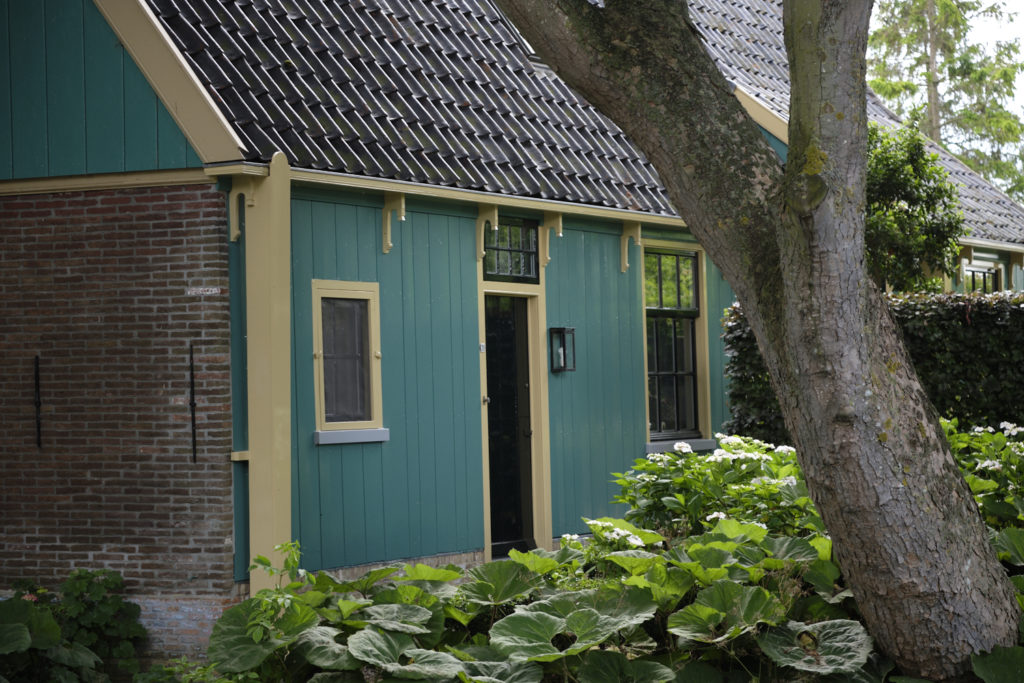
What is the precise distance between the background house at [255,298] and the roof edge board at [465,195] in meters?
0.03

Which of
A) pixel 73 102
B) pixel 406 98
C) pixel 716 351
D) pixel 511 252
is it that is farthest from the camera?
pixel 716 351

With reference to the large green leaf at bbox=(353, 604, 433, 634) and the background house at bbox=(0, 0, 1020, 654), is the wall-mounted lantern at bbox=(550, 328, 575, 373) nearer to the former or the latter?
the background house at bbox=(0, 0, 1020, 654)

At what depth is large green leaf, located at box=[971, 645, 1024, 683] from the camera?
4.79m

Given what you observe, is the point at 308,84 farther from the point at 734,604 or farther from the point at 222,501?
the point at 734,604

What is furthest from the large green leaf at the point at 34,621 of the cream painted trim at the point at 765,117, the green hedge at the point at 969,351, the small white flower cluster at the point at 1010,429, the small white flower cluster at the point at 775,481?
the cream painted trim at the point at 765,117

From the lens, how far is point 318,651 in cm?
518

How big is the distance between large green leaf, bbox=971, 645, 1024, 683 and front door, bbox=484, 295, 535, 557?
255 inches

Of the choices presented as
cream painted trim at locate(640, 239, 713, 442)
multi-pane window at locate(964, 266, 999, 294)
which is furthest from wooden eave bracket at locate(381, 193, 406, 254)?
multi-pane window at locate(964, 266, 999, 294)

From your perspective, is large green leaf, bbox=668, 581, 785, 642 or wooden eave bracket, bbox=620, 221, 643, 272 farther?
wooden eave bracket, bbox=620, 221, 643, 272

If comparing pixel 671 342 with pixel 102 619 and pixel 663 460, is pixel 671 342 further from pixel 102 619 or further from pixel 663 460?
pixel 102 619

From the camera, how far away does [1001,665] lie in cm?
483

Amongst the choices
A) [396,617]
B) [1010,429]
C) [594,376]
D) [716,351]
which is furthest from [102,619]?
[716,351]

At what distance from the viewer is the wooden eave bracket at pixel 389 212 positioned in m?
9.68

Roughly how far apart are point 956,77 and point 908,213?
20.2 metres
